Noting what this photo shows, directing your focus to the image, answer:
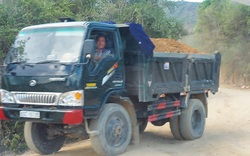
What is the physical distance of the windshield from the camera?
21.2 ft

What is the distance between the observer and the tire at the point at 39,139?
7305 millimetres

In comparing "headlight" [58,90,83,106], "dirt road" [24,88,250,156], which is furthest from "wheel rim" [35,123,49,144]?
"headlight" [58,90,83,106]

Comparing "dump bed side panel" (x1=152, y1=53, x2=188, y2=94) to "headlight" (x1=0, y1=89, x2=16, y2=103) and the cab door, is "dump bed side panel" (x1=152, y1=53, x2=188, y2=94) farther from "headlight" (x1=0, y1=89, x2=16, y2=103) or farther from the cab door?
"headlight" (x1=0, y1=89, x2=16, y2=103)

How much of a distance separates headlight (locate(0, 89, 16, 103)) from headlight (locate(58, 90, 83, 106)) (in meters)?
0.99

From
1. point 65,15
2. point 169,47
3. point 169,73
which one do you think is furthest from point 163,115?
point 65,15

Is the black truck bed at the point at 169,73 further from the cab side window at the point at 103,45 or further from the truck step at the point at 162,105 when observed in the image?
the cab side window at the point at 103,45

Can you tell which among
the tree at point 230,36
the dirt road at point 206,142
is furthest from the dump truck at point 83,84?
the tree at point 230,36

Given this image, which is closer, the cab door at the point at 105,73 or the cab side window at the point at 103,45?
the cab door at the point at 105,73

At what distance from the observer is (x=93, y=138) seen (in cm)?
654

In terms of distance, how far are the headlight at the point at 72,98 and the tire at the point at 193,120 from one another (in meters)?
3.81

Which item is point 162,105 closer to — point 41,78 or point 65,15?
point 41,78

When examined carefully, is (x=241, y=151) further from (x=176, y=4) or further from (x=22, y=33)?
(x=176, y=4)

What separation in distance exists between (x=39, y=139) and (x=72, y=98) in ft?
5.62

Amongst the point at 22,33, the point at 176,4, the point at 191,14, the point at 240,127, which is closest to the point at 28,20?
the point at 22,33
